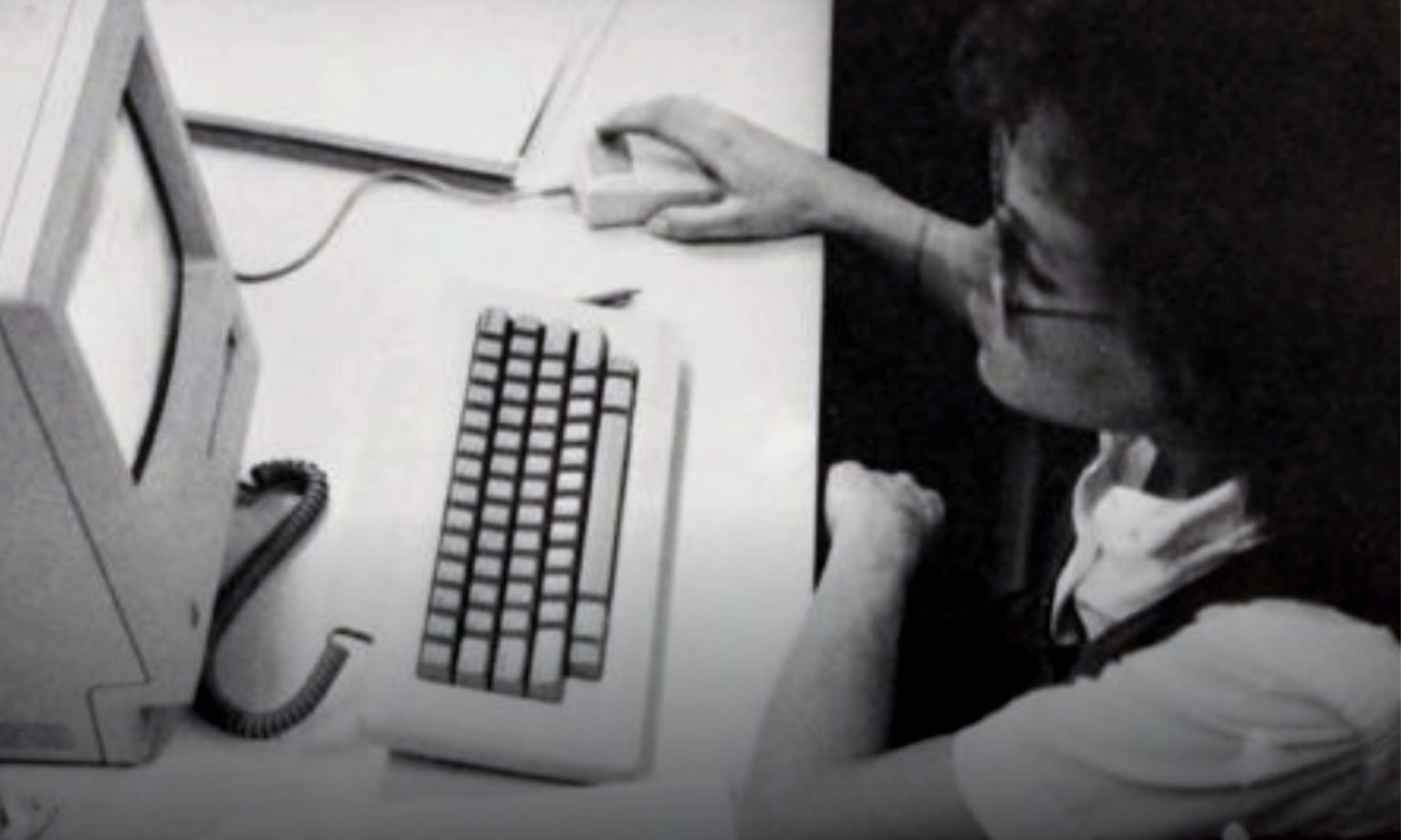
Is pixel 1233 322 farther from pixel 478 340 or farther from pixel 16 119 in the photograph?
pixel 16 119

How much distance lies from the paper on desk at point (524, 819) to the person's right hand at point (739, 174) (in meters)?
0.34

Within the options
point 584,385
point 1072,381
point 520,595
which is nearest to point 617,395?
point 584,385

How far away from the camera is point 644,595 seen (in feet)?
2.53

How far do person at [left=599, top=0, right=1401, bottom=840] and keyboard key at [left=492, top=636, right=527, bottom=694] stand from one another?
0.36 ft

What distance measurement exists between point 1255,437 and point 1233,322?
6 cm

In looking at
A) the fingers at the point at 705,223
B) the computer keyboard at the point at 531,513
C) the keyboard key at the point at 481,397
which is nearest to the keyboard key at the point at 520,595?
the computer keyboard at the point at 531,513

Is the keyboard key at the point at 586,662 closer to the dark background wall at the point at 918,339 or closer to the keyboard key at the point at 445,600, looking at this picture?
the keyboard key at the point at 445,600

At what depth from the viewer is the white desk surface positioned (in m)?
0.74

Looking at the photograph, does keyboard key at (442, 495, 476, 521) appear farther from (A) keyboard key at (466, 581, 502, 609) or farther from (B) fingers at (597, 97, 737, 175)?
(B) fingers at (597, 97, 737, 175)

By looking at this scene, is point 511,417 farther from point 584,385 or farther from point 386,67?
point 386,67

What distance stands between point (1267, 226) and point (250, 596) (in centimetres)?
51

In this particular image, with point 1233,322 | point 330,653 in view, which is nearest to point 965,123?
point 1233,322

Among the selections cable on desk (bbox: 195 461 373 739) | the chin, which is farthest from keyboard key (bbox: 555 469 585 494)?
the chin

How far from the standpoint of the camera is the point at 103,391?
0.65 metres
